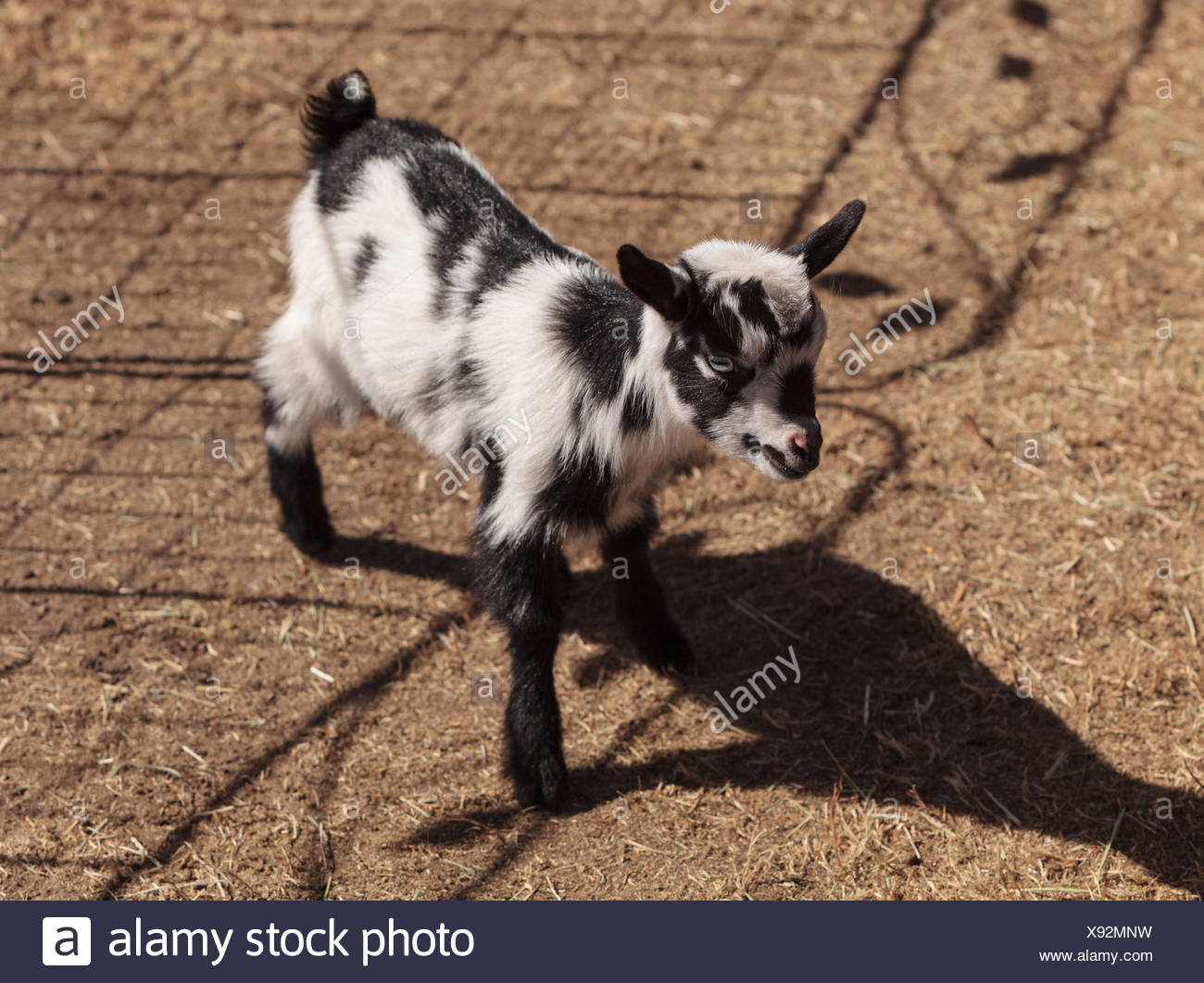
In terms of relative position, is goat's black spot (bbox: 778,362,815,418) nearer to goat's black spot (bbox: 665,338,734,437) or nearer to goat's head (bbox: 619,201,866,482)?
goat's head (bbox: 619,201,866,482)

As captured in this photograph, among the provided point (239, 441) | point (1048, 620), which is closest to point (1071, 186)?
point (1048, 620)

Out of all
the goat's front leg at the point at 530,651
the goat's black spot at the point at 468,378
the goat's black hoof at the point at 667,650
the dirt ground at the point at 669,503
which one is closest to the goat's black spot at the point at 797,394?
the dirt ground at the point at 669,503

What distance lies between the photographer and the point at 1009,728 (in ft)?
15.8

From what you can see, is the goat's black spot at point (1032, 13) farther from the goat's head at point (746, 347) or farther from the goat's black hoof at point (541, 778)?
the goat's black hoof at point (541, 778)

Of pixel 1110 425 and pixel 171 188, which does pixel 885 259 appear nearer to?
pixel 1110 425

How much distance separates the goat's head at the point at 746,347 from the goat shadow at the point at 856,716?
134cm

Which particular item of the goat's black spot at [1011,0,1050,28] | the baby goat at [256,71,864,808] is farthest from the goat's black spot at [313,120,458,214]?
the goat's black spot at [1011,0,1050,28]

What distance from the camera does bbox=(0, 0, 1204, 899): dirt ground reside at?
14.7 ft

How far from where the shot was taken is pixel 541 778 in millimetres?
4527

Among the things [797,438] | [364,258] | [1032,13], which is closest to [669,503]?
[364,258]

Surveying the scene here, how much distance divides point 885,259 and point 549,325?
3.19m

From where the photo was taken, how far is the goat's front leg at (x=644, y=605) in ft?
16.1

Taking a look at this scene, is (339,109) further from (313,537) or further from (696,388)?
(696,388)

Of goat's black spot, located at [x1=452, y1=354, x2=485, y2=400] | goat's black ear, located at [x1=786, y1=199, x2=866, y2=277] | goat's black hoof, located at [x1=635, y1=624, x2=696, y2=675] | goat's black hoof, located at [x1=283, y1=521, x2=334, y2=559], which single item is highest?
goat's black ear, located at [x1=786, y1=199, x2=866, y2=277]
